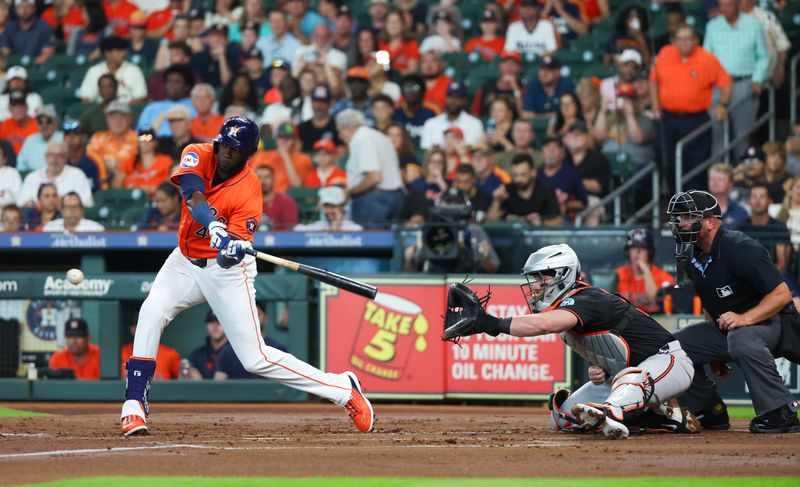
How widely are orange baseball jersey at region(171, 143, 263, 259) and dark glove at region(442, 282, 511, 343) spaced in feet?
4.39

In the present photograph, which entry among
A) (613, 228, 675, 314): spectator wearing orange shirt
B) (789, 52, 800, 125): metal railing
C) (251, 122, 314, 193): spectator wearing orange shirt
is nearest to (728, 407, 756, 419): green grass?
(613, 228, 675, 314): spectator wearing orange shirt

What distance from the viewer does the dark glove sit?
6551 millimetres

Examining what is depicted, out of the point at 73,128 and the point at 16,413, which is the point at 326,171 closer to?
the point at 73,128

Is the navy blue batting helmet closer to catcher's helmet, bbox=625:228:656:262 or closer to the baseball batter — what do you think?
the baseball batter

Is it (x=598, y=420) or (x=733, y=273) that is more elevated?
(x=733, y=273)

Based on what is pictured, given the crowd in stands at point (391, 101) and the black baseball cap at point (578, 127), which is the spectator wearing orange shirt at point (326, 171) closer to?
the crowd in stands at point (391, 101)

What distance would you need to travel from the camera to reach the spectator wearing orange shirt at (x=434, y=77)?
46.9ft

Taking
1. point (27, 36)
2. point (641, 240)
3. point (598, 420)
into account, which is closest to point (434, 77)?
point (641, 240)

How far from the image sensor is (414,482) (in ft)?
17.5

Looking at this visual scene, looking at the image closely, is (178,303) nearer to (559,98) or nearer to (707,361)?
(707,361)

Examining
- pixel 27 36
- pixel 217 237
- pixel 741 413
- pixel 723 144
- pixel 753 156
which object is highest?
pixel 27 36

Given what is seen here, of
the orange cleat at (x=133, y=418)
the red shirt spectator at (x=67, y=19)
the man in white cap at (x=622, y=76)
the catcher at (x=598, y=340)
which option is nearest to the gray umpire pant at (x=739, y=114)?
the man in white cap at (x=622, y=76)

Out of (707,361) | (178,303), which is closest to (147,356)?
(178,303)

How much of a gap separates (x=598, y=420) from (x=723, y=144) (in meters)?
6.60
